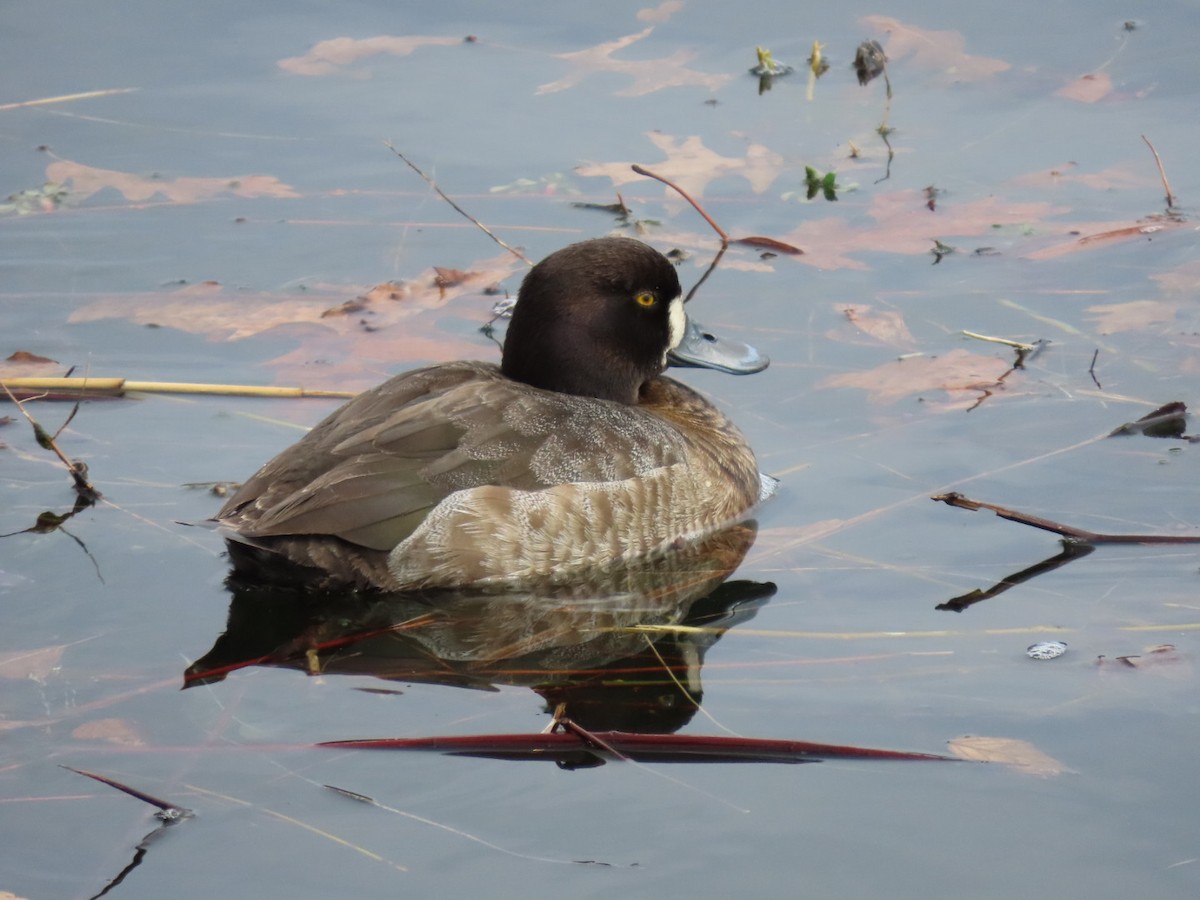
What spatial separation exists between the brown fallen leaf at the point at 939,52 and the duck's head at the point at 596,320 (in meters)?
4.21

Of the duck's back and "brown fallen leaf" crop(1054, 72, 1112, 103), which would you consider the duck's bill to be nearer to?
the duck's back

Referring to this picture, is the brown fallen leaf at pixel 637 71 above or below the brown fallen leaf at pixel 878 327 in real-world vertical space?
above

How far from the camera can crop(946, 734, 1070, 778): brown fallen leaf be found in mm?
4449

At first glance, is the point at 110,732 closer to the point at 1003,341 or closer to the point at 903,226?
the point at 1003,341

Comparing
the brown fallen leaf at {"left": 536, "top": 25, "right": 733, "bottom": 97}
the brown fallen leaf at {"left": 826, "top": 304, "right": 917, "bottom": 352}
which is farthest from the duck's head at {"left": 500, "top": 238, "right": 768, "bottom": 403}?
the brown fallen leaf at {"left": 536, "top": 25, "right": 733, "bottom": 97}

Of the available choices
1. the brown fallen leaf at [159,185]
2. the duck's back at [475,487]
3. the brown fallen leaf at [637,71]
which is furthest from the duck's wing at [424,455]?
the brown fallen leaf at [637,71]

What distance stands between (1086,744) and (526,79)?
21.5ft

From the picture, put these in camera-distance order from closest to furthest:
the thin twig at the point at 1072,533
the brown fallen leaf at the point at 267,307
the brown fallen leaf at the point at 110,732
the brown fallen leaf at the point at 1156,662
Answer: the brown fallen leaf at the point at 110,732, the brown fallen leaf at the point at 1156,662, the thin twig at the point at 1072,533, the brown fallen leaf at the point at 267,307

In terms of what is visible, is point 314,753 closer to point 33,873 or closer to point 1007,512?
point 33,873

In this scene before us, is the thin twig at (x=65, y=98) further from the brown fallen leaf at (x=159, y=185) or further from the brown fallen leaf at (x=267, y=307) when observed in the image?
the brown fallen leaf at (x=267, y=307)

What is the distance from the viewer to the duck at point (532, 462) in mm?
5547

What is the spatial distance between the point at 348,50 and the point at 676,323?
4.60m

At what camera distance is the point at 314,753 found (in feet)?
14.9

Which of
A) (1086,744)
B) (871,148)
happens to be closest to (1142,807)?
(1086,744)
